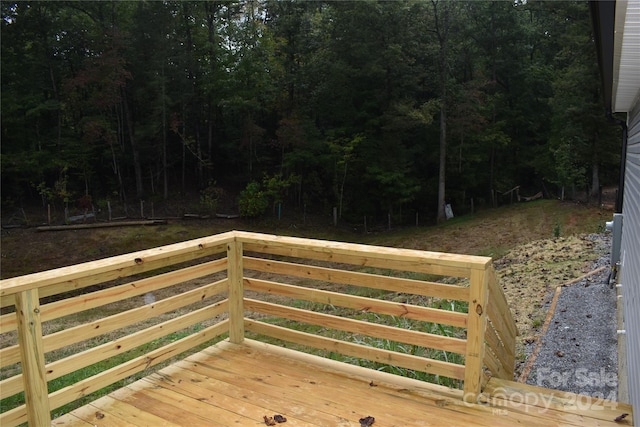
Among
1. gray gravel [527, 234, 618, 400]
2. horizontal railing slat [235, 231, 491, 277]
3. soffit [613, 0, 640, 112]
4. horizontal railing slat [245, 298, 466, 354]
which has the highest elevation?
soffit [613, 0, 640, 112]

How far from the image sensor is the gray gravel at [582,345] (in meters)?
3.69

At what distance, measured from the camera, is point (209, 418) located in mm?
2285

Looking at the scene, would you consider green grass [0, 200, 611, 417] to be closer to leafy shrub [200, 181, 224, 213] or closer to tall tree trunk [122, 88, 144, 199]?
leafy shrub [200, 181, 224, 213]

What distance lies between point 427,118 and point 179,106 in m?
11.0

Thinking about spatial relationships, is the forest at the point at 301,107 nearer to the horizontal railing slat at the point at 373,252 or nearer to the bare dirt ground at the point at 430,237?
the bare dirt ground at the point at 430,237

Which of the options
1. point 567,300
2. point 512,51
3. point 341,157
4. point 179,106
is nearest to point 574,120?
point 512,51

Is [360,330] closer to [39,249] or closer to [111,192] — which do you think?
[39,249]

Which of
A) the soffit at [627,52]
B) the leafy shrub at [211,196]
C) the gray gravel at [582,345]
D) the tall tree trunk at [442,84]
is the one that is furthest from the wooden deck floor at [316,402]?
the tall tree trunk at [442,84]

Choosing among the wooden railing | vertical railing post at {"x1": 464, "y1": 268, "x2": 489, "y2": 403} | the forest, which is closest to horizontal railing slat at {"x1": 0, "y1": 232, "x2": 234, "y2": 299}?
the wooden railing

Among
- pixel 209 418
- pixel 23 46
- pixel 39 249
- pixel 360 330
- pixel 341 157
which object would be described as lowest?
pixel 39 249

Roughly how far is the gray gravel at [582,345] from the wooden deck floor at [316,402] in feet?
4.95

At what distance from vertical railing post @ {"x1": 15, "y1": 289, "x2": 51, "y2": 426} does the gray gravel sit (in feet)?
11.7

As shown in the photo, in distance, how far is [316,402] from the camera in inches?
95.8

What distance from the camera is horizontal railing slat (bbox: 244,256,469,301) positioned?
2.39 m
